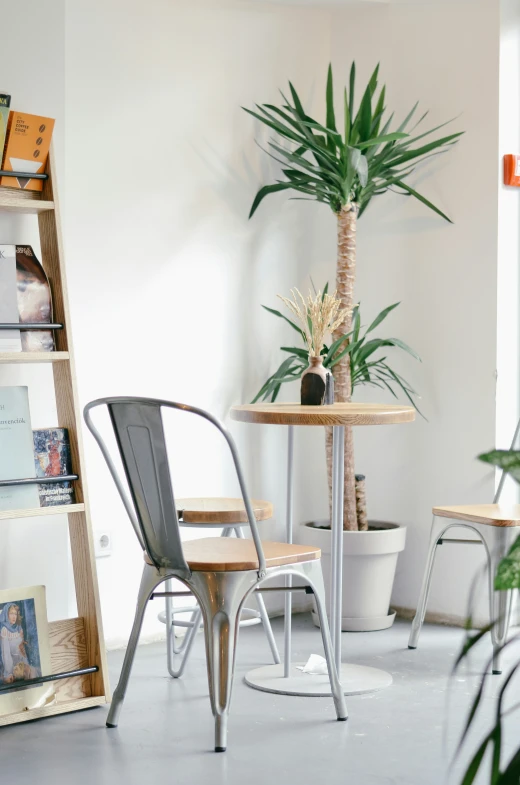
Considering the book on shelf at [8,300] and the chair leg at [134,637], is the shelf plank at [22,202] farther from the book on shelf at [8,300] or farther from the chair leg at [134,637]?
the chair leg at [134,637]

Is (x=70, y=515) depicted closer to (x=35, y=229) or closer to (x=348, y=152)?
(x=35, y=229)

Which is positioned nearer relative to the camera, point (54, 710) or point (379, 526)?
point (54, 710)

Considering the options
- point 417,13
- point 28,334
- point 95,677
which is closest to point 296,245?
point 417,13

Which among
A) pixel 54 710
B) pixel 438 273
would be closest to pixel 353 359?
pixel 438 273

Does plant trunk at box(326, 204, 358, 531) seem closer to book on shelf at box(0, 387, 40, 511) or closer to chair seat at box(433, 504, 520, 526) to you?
chair seat at box(433, 504, 520, 526)

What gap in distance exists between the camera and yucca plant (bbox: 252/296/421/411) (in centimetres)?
375

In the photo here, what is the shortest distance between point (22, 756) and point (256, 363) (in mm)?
1959

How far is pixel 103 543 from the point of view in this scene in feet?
11.4

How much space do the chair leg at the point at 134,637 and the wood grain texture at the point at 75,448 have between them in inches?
8.7

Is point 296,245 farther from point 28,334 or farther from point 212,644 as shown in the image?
point 212,644

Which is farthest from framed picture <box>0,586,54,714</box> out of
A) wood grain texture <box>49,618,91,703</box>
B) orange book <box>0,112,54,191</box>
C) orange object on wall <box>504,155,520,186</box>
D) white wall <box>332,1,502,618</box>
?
orange object on wall <box>504,155,520,186</box>

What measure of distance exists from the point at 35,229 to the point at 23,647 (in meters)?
1.31

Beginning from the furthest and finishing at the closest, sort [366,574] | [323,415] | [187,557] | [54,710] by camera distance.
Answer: [366,574], [54,710], [323,415], [187,557]

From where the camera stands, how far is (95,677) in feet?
9.60
